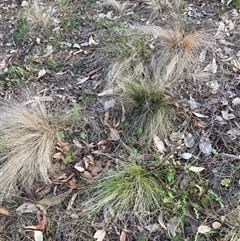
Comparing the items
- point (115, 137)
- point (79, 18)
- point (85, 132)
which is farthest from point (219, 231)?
point (79, 18)

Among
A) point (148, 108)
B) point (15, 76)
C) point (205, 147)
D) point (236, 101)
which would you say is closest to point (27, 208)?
point (148, 108)

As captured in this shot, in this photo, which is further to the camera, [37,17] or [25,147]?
[37,17]

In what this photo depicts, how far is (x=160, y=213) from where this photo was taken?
2.29 meters

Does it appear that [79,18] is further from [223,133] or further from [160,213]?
[160,213]

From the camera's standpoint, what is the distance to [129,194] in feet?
7.64

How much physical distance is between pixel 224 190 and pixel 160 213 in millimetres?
443

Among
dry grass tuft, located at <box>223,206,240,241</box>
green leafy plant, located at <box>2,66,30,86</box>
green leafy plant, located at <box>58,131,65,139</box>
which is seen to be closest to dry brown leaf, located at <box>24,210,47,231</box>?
green leafy plant, located at <box>58,131,65,139</box>

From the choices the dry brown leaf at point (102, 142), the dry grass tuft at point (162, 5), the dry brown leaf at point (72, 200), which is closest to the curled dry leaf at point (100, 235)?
the dry brown leaf at point (72, 200)

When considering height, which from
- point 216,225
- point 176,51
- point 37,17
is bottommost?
point 216,225

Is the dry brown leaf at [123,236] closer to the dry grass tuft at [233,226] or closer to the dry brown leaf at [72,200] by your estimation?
the dry brown leaf at [72,200]

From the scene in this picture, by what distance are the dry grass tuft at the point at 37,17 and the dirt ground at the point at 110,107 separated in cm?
1

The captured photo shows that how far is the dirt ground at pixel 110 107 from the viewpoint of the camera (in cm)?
228

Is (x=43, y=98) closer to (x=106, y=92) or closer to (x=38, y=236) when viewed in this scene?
(x=106, y=92)

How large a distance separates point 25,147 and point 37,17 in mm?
1856
